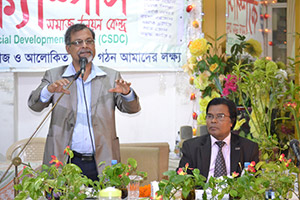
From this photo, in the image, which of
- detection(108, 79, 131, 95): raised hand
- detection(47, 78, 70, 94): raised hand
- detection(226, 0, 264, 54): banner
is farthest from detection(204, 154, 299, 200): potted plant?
detection(226, 0, 264, 54): banner

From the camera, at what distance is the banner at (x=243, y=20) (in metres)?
4.59

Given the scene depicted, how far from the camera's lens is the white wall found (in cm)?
471

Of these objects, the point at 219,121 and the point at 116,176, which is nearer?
the point at 116,176

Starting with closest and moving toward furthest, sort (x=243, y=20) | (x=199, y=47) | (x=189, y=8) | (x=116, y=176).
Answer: (x=116, y=176) → (x=199, y=47) → (x=189, y=8) → (x=243, y=20)

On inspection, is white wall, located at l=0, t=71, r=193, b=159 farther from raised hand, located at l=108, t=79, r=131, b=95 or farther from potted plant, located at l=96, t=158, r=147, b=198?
potted plant, located at l=96, t=158, r=147, b=198

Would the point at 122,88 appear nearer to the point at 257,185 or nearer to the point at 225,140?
the point at 225,140

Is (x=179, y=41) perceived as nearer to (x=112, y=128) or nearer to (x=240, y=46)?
(x=240, y=46)

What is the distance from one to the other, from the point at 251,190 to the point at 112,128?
1.94 metres

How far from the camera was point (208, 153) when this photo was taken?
10.5 feet

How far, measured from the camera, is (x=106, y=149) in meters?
3.54

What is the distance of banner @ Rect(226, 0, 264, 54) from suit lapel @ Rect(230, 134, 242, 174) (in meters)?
1.42

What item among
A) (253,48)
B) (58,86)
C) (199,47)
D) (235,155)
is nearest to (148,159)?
(235,155)

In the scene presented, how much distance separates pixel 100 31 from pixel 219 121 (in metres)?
1.84

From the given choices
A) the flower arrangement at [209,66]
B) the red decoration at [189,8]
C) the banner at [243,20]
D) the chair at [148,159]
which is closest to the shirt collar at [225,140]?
the chair at [148,159]
